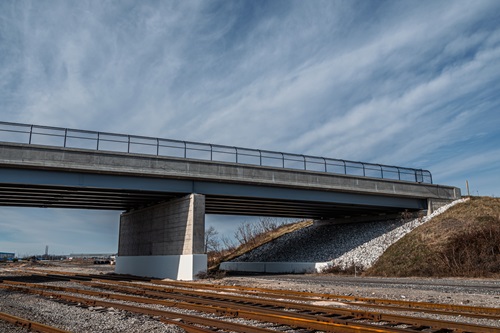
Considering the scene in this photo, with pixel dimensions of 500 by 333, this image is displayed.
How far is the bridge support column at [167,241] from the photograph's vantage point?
28641 millimetres

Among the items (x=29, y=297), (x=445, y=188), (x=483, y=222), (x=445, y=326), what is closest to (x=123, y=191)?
(x=29, y=297)

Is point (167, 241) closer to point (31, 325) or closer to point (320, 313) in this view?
point (320, 313)

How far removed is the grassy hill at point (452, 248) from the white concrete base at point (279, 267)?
18.3 feet

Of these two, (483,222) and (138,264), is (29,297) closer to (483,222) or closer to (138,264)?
(138,264)

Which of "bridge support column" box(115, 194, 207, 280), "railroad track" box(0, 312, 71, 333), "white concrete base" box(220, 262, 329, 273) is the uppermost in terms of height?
"bridge support column" box(115, 194, 207, 280)

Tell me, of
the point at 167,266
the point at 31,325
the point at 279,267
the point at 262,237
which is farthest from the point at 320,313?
the point at 262,237

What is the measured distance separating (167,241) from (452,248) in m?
20.2

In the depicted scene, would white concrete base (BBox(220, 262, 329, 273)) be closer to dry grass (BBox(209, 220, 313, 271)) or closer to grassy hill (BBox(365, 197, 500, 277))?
grassy hill (BBox(365, 197, 500, 277))

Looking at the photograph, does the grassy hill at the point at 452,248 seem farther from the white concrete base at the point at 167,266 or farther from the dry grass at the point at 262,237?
the dry grass at the point at 262,237

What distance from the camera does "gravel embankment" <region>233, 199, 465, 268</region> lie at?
35.6 meters

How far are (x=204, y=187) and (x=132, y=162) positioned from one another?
5.51 metres

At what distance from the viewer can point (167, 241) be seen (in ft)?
104

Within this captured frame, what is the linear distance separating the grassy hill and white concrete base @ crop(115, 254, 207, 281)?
41.5ft

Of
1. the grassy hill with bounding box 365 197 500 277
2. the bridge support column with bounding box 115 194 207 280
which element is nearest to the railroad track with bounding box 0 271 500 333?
the bridge support column with bounding box 115 194 207 280
